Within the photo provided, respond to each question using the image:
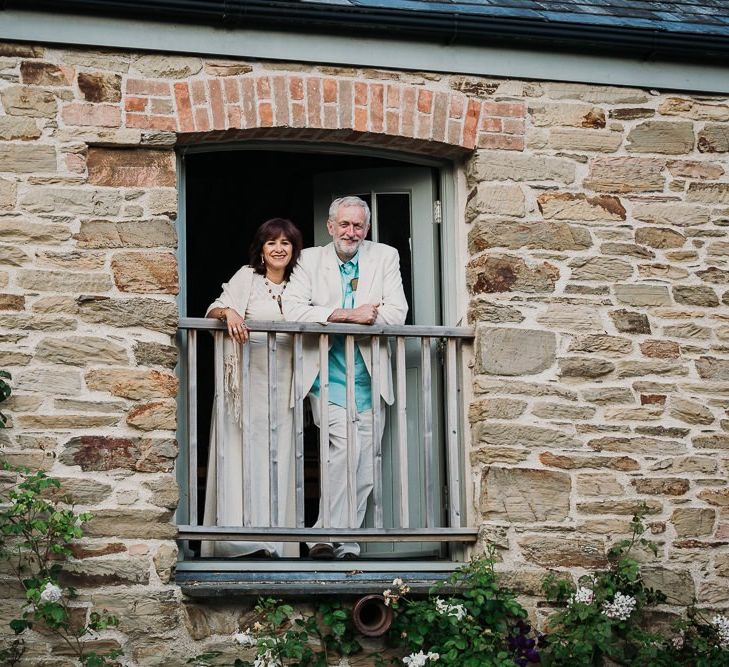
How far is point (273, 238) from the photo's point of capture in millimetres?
7223

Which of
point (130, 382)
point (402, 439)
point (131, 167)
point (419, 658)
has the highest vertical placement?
point (131, 167)

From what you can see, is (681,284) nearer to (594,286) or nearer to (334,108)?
(594,286)

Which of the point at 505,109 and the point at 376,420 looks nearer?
the point at 376,420

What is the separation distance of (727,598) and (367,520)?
1.85 meters

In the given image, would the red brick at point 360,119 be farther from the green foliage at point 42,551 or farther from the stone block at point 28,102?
the green foliage at point 42,551

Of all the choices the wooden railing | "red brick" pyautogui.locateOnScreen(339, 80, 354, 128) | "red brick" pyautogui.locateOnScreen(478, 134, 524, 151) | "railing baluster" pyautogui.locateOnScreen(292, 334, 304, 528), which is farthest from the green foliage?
"red brick" pyautogui.locateOnScreen(478, 134, 524, 151)

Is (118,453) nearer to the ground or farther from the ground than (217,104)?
nearer to the ground

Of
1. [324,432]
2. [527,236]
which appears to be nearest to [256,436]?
[324,432]

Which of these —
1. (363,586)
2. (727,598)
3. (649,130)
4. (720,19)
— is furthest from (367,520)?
(720,19)

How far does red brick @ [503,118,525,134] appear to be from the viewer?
721 cm

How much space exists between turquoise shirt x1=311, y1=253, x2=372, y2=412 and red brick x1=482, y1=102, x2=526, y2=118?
0.99m

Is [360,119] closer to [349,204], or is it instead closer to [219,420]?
[349,204]

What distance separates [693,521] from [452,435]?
1.27 metres

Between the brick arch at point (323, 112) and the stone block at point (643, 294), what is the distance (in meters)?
0.92
